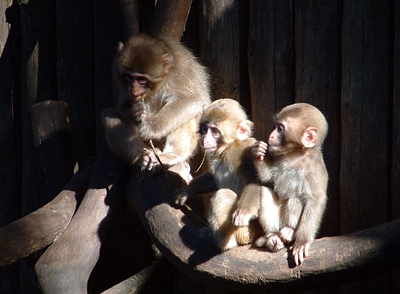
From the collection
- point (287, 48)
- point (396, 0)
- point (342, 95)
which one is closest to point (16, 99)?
point (287, 48)

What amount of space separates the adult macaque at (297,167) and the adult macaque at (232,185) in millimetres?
152

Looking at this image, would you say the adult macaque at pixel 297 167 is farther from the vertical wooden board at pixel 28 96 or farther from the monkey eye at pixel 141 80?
the vertical wooden board at pixel 28 96

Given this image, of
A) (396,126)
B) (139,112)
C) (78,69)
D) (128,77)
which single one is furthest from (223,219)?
(78,69)

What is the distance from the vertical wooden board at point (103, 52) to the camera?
643cm

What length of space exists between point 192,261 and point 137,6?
122 inches

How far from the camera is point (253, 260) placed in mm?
4203

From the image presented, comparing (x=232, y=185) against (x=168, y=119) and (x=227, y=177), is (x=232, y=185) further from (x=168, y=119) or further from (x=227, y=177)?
(x=168, y=119)

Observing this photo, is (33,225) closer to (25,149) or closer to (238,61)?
(25,149)

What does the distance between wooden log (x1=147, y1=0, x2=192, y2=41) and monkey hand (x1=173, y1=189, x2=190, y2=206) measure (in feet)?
6.02

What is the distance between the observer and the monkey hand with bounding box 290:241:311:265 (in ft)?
13.1

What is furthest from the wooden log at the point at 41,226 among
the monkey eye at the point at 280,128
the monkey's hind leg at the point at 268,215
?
the monkey eye at the point at 280,128

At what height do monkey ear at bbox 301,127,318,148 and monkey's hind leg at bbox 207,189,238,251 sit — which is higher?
monkey ear at bbox 301,127,318,148

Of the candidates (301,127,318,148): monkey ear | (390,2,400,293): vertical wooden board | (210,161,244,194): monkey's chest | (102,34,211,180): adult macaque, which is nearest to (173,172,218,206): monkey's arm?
(210,161,244,194): monkey's chest

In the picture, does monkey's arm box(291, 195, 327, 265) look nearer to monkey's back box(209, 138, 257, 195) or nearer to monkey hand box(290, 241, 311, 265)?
monkey hand box(290, 241, 311, 265)
